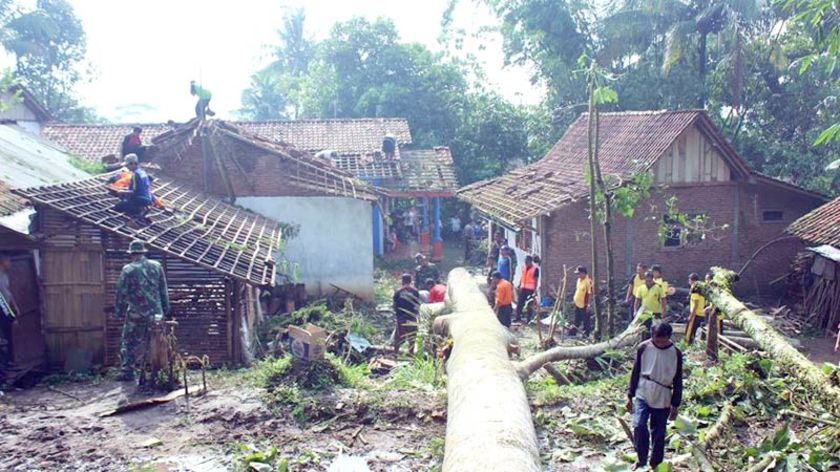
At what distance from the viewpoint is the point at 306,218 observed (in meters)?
16.8

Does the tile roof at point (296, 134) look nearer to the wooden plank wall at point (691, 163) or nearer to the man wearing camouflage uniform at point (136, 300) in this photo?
the wooden plank wall at point (691, 163)

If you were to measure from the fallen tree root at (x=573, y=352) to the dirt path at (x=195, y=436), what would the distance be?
1.78 m

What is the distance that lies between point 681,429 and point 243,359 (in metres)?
6.44

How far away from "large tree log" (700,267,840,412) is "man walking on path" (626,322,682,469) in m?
1.47

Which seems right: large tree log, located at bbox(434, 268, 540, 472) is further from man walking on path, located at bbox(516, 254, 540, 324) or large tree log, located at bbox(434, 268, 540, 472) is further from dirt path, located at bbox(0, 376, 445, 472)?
man walking on path, located at bbox(516, 254, 540, 324)

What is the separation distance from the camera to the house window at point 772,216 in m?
17.8

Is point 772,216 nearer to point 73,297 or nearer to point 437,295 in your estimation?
point 437,295

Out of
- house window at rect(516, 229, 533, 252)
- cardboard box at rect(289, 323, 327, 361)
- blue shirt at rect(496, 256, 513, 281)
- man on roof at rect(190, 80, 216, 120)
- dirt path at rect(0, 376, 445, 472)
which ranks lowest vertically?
dirt path at rect(0, 376, 445, 472)

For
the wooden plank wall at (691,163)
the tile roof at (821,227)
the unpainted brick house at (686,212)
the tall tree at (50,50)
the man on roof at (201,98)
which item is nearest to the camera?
the tile roof at (821,227)

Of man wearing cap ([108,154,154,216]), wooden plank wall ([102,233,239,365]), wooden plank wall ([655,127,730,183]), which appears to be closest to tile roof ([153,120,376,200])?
man wearing cap ([108,154,154,216])

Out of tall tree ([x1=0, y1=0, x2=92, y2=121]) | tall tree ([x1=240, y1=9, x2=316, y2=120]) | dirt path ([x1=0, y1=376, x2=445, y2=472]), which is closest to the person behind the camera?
dirt path ([x1=0, y1=376, x2=445, y2=472])

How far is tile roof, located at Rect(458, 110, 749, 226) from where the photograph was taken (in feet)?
55.5

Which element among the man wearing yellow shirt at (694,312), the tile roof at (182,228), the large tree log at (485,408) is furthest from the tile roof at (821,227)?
the tile roof at (182,228)

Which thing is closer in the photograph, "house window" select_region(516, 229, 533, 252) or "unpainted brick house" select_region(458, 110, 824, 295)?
"unpainted brick house" select_region(458, 110, 824, 295)
